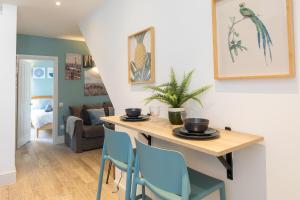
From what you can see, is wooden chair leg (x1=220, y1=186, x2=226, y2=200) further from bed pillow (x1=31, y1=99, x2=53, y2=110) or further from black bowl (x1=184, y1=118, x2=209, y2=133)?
bed pillow (x1=31, y1=99, x2=53, y2=110)

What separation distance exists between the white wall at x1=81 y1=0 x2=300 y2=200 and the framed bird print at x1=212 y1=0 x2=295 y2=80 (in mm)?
41

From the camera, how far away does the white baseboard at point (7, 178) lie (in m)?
2.74

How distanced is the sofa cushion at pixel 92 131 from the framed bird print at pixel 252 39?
11.6 ft

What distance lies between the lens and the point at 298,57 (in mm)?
942

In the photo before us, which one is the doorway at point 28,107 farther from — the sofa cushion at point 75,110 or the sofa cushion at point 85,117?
the sofa cushion at point 85,117

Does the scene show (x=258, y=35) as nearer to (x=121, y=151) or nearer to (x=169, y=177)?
(x=169, y=177)

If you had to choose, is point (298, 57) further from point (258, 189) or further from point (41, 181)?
point (41, 181)

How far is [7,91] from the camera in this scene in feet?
9.17

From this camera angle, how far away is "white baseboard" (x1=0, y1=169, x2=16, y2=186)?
2.74m

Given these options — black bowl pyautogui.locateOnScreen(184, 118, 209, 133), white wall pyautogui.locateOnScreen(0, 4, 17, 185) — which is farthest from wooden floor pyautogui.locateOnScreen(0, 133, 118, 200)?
black bowl pyautogui.locateOnScreen(184, 118, 209, 133)

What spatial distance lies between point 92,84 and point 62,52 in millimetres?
1041

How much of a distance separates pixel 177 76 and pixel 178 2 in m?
0.56

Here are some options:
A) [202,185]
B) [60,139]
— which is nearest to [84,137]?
[60,139]

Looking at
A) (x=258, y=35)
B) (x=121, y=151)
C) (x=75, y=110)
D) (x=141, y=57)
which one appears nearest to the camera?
(x=258, y=35)
